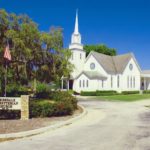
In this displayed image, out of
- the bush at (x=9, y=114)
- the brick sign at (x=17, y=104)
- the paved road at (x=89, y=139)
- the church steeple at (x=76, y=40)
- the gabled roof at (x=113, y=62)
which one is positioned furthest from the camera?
the church steeple at (x=76, y=40)

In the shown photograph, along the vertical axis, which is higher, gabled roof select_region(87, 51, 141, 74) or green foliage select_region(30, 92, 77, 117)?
gabled roof select_region(87, 51, 141, 74)

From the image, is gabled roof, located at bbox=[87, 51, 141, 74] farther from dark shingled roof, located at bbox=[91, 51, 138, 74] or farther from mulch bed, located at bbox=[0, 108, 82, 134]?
mulch bed, located at bbox=[0, 108, 82, 134]

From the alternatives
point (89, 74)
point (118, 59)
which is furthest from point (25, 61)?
point (118, 59)

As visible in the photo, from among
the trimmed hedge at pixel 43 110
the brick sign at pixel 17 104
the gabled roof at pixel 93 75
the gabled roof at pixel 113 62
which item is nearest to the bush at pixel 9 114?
the trimmed hedge at pixel 43 110

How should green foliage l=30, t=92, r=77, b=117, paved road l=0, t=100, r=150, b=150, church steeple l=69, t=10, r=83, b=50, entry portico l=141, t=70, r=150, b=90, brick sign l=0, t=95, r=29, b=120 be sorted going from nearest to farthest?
1. paved road l=0, t=100, r=150, b=150
2. brick sign l=0, t=95, r=29, b=120
3. green foliage l=30, t=92, r=77, b=117
4. church steeple l=69, t=10, r=83, b=50
5. entry portico l=141, t=70, r=150, b=90

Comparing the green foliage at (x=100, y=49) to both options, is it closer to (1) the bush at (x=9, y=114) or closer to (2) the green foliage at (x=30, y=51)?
(2) the green foliage at (x=30, y=51)

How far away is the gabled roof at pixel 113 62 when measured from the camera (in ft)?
189

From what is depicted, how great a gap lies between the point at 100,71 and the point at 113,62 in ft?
20.8

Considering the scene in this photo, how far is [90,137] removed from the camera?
12.4 m

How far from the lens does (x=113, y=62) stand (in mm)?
62312

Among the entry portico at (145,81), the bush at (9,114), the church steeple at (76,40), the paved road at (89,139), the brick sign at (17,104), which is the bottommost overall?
the paved road at (89,139)

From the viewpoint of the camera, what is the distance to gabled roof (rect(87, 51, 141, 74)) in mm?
57594

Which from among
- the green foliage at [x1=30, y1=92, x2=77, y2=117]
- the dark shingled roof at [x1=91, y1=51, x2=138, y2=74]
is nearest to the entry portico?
the dark shingled roof at [x1=91, y1=51, x2=138, y2=74]

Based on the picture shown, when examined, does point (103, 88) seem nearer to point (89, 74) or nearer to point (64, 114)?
point (89, 74)
